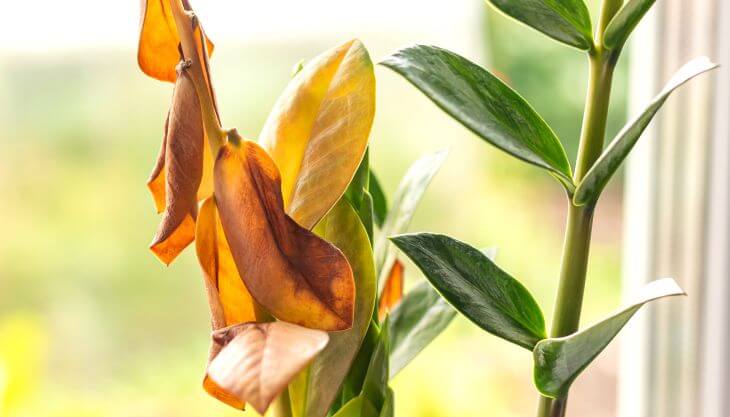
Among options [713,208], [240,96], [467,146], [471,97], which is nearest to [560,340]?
[471,97]

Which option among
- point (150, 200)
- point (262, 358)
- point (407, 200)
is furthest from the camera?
point (150, 200)

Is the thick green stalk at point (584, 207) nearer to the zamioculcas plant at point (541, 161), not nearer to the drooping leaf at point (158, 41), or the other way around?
the zamioculcas plant at point (541, 161)

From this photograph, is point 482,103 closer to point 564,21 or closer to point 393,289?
point 564,21

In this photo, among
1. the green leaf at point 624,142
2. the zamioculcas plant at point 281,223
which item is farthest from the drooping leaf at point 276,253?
the green leaf at point 624,142

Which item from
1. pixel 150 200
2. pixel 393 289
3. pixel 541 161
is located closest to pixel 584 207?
pixel 541 161

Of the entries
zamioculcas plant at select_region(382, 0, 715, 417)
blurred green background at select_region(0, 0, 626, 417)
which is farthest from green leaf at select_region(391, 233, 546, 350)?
blurred green background at select_region(0, 0, 626, 417)

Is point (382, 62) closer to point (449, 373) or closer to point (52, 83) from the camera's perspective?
point (52, 83)
